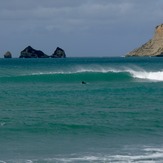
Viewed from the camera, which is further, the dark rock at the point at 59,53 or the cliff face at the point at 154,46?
the dark rock at the point at 59,53

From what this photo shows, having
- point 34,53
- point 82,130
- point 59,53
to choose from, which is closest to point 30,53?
point 34,53

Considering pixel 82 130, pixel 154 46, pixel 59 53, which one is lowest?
pixel 82 130

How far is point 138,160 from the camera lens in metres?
13.6

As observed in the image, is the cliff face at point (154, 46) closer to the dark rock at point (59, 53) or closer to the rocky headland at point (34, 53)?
the dark rock at point (59, 53)

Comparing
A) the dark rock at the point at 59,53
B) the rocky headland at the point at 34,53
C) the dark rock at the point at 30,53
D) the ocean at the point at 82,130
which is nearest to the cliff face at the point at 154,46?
the dark rock at the point at 59,53

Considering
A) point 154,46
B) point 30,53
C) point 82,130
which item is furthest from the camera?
point 30,53

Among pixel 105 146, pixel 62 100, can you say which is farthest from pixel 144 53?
pixel 105 146

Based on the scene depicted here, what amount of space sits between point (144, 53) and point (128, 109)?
6584 inches

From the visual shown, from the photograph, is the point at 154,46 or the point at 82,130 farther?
the point at 154,46

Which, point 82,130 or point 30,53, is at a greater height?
point 30,53

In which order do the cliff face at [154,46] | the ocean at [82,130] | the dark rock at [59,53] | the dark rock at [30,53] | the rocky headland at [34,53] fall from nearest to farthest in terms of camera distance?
the ocean at [82,130]
the cliff face at [154,46]
the dark rock at [30,53]
the rocky headland at [34,53]
the dark rock at [59,53]

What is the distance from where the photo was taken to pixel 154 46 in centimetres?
17900

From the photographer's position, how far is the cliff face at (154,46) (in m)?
167

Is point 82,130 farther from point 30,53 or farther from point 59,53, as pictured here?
point 59,53
